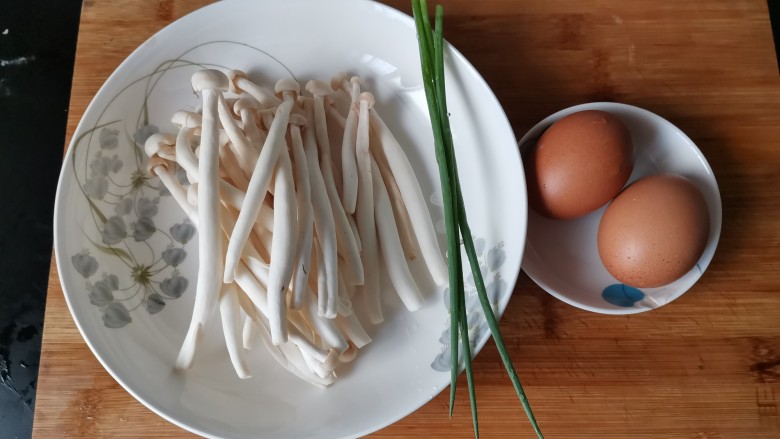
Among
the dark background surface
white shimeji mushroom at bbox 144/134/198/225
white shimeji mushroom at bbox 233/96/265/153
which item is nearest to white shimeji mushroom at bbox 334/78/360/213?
white shimeji mushroom at bbox 233/96/265/153

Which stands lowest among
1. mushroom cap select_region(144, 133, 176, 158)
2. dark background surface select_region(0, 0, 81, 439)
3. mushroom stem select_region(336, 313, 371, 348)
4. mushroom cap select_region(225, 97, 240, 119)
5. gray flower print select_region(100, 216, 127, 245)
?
dark background surface select_region(0, 0, 81, 439)

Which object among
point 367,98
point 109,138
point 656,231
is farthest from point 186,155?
point 656,231

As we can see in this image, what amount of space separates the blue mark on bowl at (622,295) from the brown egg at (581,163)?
0.42 feet

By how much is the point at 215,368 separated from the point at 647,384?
25.3 inches

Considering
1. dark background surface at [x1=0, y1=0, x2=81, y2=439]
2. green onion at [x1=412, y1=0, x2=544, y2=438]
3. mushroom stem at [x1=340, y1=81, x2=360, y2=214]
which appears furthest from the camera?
dark background surface at [x1=0, y1=0, x2=81, y2=439]

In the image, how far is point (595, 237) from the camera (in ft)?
2.87

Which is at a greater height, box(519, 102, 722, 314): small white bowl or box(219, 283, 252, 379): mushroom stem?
box(519, 102, 722, 314): small white bowl

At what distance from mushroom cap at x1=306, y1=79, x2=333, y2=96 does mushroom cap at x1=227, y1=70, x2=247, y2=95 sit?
0.11 metres

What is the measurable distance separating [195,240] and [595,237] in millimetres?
620

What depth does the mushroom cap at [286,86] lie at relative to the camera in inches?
33.9

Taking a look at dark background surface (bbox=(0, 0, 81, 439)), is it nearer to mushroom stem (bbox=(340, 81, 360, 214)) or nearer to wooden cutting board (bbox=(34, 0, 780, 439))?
wooden cutting board (bbox=(34, 0, 780, 439))

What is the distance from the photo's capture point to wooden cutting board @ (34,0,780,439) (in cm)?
85

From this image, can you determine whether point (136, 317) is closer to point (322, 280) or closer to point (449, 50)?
point (322, 280)

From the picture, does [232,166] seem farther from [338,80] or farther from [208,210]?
[338,80]
